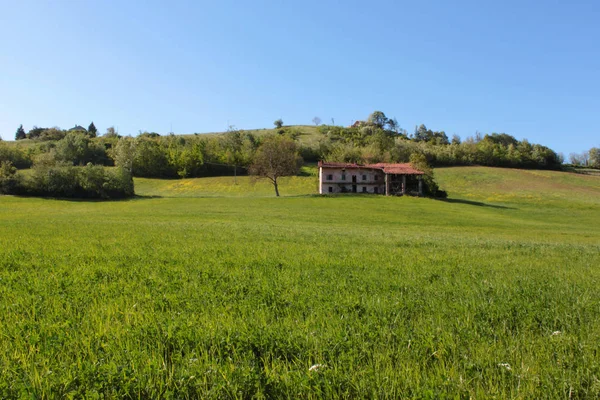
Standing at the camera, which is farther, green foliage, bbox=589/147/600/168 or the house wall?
green foliage, bbox=589/147/600/168

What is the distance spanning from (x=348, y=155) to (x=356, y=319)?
10686 cm

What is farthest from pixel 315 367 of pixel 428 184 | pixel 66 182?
pixel 66 182

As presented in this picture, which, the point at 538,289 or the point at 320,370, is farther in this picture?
the point at 538,289

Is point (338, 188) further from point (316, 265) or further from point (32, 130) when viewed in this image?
point (32, 130)

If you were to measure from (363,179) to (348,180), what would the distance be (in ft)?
12.8

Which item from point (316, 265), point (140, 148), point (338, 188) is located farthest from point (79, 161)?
point (316, 265)

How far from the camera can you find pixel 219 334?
4.05 meters

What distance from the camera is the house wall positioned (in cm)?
8506

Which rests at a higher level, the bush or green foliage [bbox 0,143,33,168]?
green foliage [bbox 0,143,33,168]

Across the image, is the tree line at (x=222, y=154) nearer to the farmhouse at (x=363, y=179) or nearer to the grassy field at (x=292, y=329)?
Result: the farmhouse at (x=363, y=179)

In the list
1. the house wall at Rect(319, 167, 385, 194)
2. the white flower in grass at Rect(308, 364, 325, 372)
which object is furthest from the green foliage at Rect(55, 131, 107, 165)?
the white flower in grass at Rect(308, 364, 325, 372)

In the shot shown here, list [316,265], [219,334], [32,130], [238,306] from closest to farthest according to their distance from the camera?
[219,334]
[238,306]
[316,265]
[32,130]

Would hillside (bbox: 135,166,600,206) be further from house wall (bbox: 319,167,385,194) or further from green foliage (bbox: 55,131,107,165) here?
green foliage (bbox: 55,131,107,165)

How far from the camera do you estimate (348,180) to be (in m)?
85.6
